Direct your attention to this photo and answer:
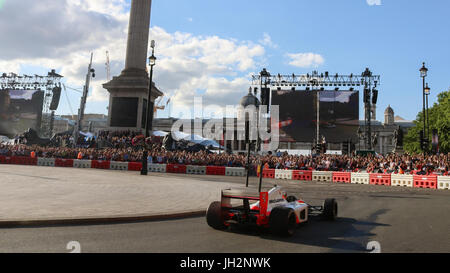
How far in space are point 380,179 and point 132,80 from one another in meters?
27.7

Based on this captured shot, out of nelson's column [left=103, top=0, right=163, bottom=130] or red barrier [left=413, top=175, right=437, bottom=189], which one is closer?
red barrier [left=413, top=175, right=437, bottom=189]

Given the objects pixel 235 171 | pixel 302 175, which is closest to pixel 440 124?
pixel 302 175

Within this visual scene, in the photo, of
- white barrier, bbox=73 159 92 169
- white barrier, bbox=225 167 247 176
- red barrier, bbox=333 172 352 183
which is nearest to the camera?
red barrier, bbox=333 172 352 183

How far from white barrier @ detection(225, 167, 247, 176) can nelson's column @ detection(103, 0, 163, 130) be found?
13.6 m

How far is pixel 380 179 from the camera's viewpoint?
25.5 meters

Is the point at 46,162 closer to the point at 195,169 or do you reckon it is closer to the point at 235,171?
the point at 195,169

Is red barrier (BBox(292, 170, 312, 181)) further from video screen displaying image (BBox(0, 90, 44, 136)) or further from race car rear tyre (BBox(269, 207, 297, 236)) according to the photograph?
video screen displaying image (BBox(0, 90, 44, 136))

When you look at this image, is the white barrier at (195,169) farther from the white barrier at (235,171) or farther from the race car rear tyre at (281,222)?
the race car rear tyre at (281,222)

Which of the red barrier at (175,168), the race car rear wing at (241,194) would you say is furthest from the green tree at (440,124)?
the race car rear wing at (241,194)

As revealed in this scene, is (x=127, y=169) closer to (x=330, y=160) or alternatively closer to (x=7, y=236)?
(x=330, y=160)

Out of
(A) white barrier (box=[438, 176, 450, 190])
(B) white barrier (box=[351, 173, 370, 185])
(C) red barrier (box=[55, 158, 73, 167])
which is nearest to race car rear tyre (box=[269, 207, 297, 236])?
(A) white barrier (box=[438, 176, 450, 190])

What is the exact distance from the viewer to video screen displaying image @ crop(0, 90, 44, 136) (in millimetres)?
65875
